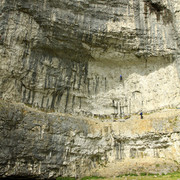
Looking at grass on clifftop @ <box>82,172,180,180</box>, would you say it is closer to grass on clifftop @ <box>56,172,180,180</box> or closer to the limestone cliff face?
grass on clifftop @ <box>56,172,180,180</box>

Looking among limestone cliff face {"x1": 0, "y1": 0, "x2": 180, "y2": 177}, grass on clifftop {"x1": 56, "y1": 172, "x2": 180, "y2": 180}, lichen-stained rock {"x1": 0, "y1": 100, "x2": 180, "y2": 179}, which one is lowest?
grass on clifftop {"x1": 56, "y1": 172, "x2": 180, "y2": 180}

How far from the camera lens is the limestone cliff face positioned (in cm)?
2034

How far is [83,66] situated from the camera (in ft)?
86.7

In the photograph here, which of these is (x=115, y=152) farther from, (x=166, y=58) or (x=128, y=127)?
(x=166, y=58)

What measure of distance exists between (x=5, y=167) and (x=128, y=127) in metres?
12.7

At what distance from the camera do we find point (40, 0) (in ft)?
74.0

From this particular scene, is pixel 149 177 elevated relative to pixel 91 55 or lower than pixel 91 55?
lower

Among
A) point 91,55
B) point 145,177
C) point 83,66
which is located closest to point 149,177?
point 145,177

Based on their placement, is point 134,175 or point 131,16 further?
point 131,16

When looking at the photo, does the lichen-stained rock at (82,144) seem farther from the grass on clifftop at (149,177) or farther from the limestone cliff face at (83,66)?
the grass on clifftop at (149,177)

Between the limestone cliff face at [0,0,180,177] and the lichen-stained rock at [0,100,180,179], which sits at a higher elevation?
the limestone cliff face at [0,0,180,177]

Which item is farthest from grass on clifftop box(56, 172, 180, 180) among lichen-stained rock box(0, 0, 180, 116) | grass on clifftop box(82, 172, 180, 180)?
lichen-stained rock box(0, 0, 180, 116)

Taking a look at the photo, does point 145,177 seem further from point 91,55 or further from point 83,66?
point 91,55

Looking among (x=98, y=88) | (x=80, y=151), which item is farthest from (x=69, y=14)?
(x=80, y=151)
